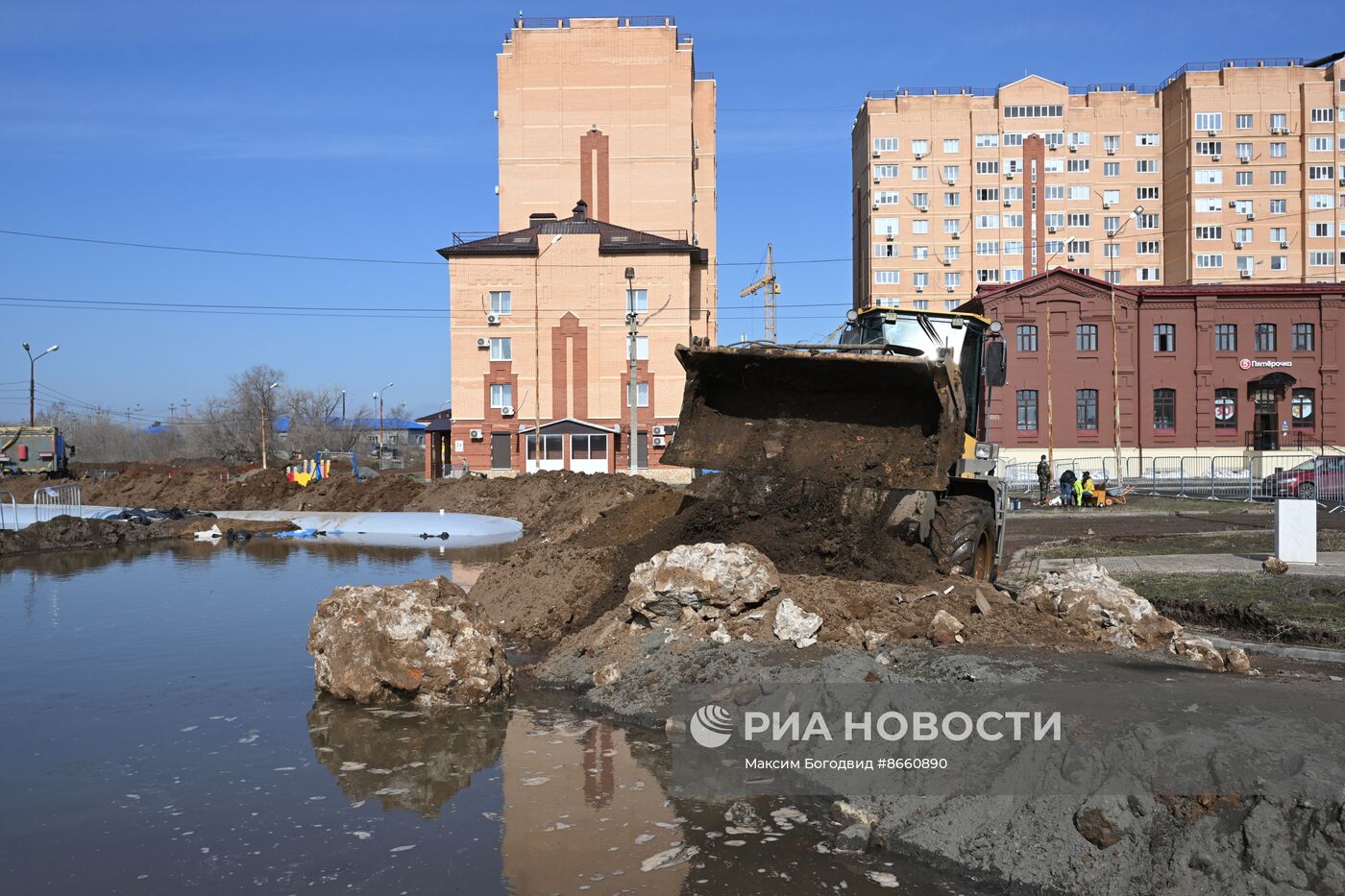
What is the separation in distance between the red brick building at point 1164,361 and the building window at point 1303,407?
0.46 ft

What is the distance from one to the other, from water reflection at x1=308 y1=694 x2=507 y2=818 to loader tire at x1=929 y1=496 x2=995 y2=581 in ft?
15.3

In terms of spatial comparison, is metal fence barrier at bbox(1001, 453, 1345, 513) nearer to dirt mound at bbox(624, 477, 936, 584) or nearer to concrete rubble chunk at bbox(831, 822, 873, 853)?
dirt mound at bbox(624, 477, 936, 584)

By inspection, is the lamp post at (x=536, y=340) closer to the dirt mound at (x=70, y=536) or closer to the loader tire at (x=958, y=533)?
the dirt mound at (x=70, y=536)

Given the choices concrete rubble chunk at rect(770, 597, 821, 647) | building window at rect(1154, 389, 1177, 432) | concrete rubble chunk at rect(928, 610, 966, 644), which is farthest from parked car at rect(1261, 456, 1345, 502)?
concrete rubble chunk at rect(770, 597, 821, 647)

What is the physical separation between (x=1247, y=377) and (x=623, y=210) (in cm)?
3341

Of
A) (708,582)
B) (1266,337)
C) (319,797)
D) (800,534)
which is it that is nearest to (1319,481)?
(1266,337)

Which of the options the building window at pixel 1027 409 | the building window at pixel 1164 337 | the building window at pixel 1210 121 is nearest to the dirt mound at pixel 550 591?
the building window at pixel 1027 409

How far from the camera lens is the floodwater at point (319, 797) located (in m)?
5.51

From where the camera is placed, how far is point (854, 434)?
11.3m

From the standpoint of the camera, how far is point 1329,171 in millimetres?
80812

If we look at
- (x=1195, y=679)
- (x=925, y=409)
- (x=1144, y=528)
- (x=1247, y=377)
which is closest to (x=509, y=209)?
(x=1247, y=377)

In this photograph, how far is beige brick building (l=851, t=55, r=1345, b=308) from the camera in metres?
81.1

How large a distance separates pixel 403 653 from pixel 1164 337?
175ft

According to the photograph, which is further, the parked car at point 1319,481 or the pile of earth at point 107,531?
the parked car at point 1319,481
